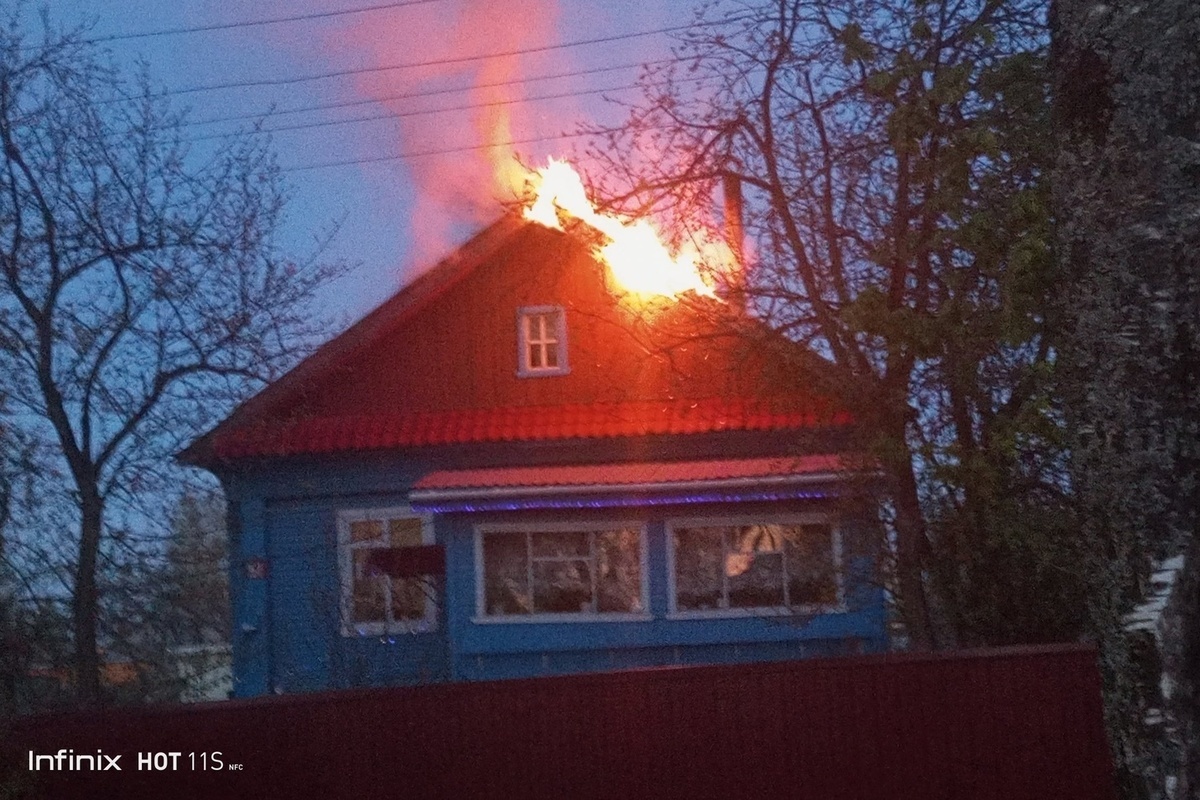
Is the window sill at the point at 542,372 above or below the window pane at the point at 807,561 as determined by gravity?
above

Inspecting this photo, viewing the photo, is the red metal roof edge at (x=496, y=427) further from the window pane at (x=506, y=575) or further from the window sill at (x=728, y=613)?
the window sill at (x=728, y=613)

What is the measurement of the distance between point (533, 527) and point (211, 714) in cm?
755

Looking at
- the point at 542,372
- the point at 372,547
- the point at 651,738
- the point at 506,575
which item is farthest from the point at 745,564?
the point at 651,738

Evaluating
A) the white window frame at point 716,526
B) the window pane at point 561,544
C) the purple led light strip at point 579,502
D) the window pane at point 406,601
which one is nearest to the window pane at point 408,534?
the window pane at point 406,601

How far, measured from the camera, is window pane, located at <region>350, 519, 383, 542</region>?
1653 centimetres

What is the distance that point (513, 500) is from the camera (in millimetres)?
14758

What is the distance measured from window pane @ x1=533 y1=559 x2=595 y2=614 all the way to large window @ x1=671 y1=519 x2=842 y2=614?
45.1 inches

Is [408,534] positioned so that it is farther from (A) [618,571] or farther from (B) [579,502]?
(A) [618,571]

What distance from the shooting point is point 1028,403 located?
8953 millimetres

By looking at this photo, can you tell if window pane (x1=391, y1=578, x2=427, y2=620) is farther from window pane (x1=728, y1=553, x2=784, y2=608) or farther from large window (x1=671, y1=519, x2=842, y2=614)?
window pane (x1=728, y1=553, x2=784, y2=608)

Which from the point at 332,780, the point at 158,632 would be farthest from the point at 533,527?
the point at 332,780

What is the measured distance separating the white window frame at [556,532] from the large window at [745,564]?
391 millimetres

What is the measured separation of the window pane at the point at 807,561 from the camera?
14.6 meters

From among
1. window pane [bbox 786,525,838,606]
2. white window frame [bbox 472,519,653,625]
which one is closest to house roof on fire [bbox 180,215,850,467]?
white window frame [bbox 472,519,653,625]
